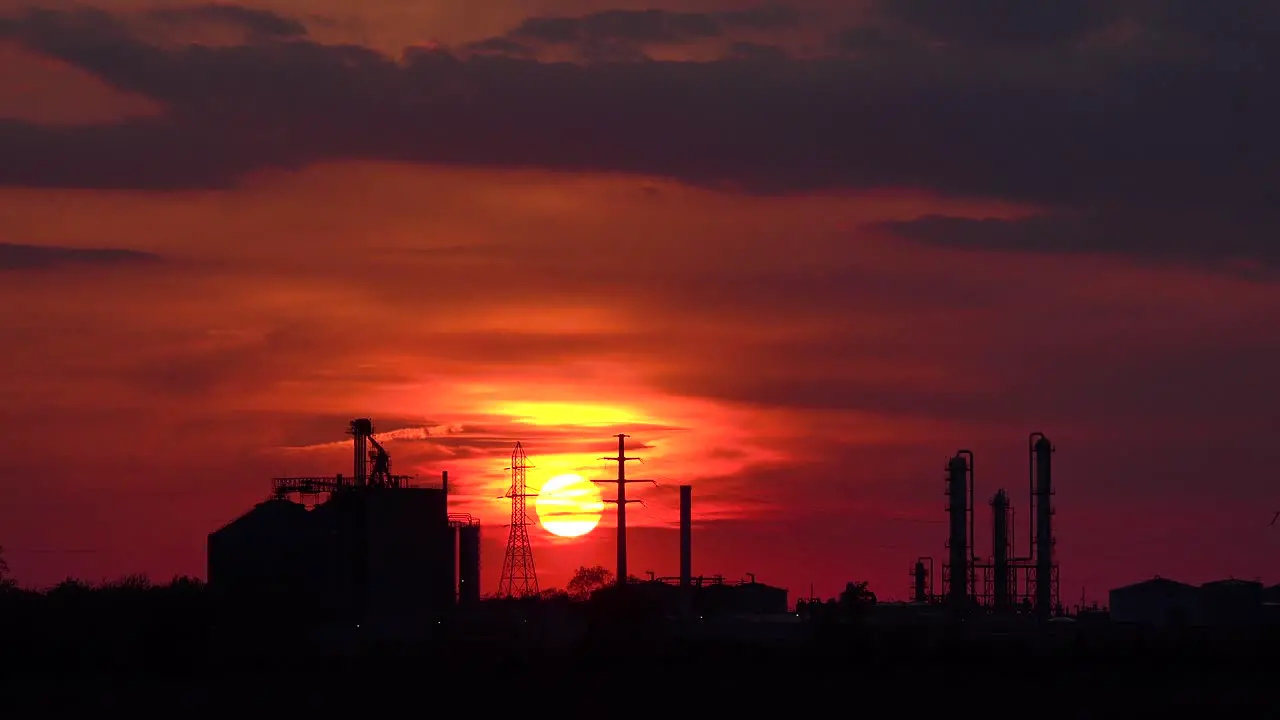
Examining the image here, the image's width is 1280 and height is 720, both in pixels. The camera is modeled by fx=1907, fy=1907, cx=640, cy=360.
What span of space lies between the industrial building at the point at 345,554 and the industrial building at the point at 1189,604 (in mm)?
46695

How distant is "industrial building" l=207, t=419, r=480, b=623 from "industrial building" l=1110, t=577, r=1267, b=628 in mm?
46695

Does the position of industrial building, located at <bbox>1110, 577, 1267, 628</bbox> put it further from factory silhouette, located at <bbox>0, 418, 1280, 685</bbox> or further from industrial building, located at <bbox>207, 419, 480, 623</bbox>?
industrial building, located at <bbox>207, 419, 480, 623</bbox>

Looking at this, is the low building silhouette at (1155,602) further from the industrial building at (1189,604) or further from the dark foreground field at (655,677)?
the dark foreground field at (655,677)

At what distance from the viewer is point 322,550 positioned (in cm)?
10831

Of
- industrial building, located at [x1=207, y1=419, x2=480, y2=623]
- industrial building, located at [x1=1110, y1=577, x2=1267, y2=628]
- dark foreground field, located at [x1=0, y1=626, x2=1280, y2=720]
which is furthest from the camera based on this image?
industrial building, located at [x1=1110, y1=577, x2=1267, y2=628]

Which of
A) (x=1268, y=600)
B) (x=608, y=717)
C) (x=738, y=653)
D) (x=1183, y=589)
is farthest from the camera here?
(x=1268, y=600)

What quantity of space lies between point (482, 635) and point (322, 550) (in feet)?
46.6

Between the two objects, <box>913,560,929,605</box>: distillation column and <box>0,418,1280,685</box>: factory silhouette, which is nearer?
<box>0,418,1280,685</box>: factory silhouette

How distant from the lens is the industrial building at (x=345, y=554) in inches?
4242

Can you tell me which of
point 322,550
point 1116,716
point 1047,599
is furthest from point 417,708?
point 1047,599

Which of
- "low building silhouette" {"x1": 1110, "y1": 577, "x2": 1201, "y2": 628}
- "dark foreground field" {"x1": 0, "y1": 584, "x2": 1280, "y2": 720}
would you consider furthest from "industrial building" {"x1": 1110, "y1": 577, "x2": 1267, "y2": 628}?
"dark foreground field" {"x1": 0, "y1": 584, "x2": 1280, "y2": 720}

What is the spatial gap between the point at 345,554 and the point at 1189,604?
208ft

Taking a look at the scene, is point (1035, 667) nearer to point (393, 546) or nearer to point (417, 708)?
point (417, 708)

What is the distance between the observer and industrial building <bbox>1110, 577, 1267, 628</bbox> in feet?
429
